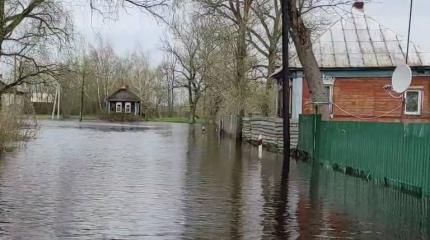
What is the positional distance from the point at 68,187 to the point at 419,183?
728 cm

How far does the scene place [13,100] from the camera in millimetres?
31594

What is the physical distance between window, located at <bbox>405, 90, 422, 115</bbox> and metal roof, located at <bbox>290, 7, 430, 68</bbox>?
139 cm

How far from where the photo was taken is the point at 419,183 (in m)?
13.6

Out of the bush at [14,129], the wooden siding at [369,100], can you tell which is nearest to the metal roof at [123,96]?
the bush at [14,129]

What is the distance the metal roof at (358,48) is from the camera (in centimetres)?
3266

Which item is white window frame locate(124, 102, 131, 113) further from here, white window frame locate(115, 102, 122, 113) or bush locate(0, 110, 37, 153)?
bush locate(0, 110, 37, 153)

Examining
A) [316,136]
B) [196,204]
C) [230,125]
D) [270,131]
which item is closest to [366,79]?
[270,131]

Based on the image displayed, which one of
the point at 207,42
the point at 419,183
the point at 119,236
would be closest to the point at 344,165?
the point at 419,183

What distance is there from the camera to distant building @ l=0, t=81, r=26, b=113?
1152 inches

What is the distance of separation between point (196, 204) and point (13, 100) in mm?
21851

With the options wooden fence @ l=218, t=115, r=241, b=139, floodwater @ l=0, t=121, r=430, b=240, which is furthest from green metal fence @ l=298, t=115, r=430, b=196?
wooden fence @ l=218, t=115, r=241, b=139

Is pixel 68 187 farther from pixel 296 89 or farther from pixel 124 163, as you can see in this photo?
pixel 296 89

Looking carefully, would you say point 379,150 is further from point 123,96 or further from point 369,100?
point 123,96

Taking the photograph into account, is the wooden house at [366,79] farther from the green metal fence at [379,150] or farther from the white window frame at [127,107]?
the white window frame at [127,107]
